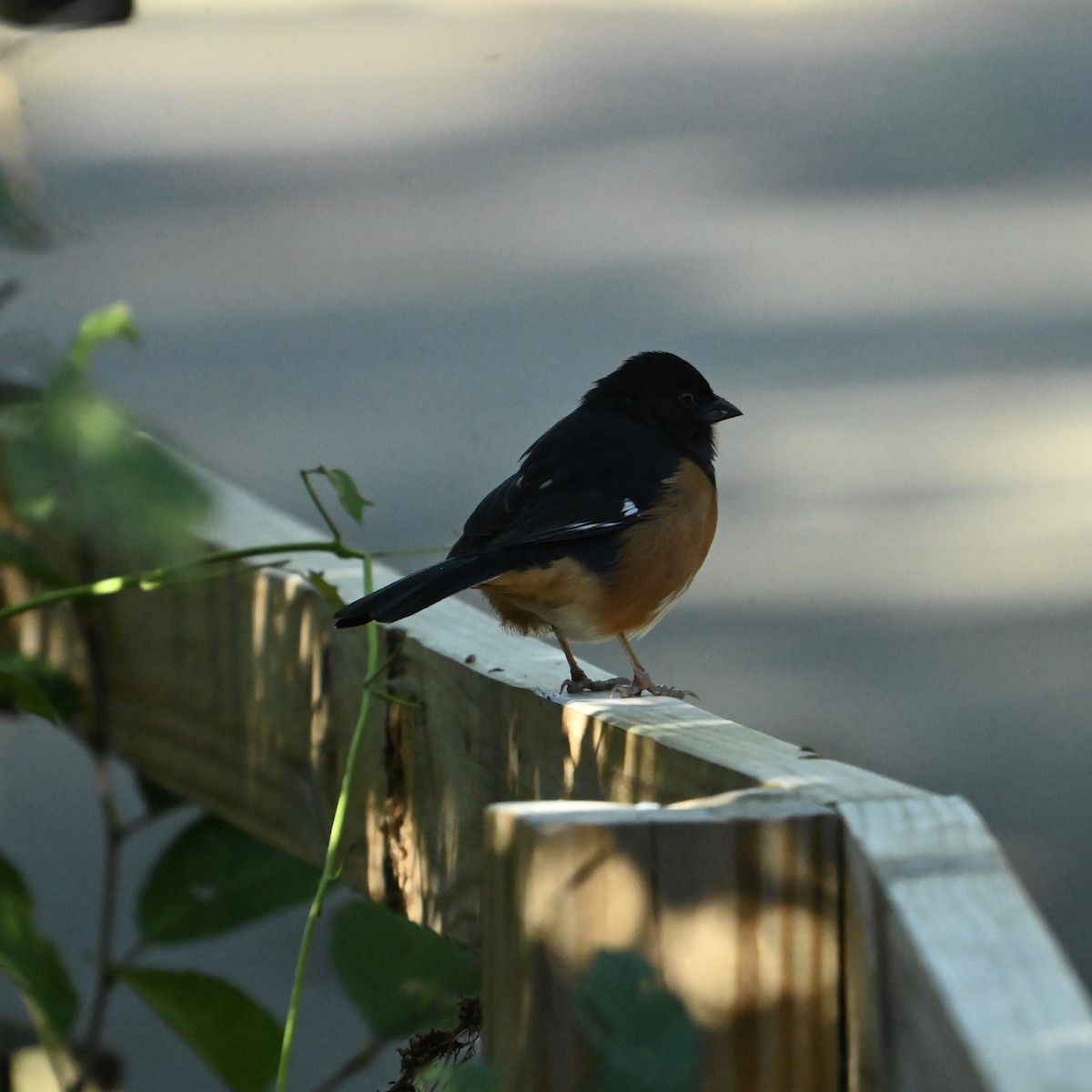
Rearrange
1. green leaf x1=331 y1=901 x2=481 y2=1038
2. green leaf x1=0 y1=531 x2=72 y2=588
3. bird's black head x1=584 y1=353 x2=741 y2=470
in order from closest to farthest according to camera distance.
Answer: green leaf x1=331 y1=901 x2=481 y2=1038
green leaf x1=0 y1=531 x2=72 y2=588
bird's black head x1=584 y1=353 x2=741 y2=470

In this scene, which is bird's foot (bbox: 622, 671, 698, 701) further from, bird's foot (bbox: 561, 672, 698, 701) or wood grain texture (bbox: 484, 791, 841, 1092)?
wood grain texture (bbox: 484, 791, 841, 1092)

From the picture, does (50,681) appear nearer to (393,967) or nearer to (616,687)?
(393,967)

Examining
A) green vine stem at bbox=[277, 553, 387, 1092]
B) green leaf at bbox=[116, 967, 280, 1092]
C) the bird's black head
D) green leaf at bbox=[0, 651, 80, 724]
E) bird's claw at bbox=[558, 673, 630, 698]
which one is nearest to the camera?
green vine stem at bbox=[277, 553, 387, 1092]

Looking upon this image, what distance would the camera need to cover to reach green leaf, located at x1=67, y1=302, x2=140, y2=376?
1.67 metres

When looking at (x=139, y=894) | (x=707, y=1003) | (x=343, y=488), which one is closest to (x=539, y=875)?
(x=707, y=1003)

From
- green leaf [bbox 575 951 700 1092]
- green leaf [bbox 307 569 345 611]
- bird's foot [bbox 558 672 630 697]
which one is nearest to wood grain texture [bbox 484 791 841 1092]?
green leaf [bbox 575 951 700 1092]

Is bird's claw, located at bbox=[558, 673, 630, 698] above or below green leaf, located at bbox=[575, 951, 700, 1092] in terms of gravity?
above

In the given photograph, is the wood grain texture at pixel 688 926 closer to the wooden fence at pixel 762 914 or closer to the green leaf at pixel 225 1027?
the wooden fence at pixel 762 914

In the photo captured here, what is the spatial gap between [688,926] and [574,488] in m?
1.41

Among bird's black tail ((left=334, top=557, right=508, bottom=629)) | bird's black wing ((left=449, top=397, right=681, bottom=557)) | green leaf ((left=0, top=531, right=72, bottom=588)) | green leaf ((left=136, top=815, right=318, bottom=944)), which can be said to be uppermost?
bird's black wing ((left=449, top=397, right=681, bottom=557))

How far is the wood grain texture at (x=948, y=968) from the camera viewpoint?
2.04ft

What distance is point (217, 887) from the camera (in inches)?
72.1

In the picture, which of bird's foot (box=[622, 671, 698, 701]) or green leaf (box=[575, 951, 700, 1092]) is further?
bird's foot (box=[622, 671, 698, 701])

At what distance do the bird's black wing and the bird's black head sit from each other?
0.10 metres
